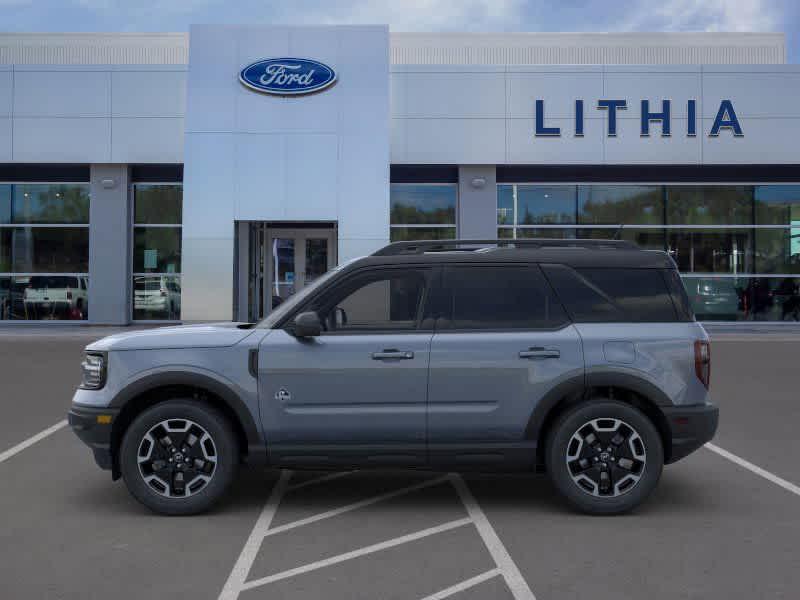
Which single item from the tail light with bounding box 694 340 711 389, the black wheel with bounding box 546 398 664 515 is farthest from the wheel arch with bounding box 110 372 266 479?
the tail light with bounding box 694 340 711 389

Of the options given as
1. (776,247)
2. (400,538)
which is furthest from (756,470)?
(776,247)

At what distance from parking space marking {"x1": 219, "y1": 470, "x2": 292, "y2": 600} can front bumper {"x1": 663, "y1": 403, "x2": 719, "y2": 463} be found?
2.67 metres

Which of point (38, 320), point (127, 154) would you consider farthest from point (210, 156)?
point (38, 320)

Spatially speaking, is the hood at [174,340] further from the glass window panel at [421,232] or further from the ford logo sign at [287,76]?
the glass window panel at [421,232]

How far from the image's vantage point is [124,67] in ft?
80.1

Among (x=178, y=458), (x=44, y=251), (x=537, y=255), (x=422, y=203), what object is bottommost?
(x=178, y=458)

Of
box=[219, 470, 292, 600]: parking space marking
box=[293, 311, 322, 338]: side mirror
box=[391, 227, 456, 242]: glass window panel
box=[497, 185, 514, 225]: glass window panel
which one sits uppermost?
box=[497, 185, 514, 225]: glass window panel

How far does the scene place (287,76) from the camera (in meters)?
24.2

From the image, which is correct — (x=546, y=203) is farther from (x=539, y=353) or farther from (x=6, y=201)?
(x=539, y=353)

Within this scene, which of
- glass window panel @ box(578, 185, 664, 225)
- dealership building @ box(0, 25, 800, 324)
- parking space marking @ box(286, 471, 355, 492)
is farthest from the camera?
glass window panel @ box(578, 185, 664, 225)

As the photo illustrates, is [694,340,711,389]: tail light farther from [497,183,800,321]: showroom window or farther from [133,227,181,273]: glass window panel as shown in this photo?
[133,227,181,273]: glass window panel

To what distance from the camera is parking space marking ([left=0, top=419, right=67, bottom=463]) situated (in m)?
8.05

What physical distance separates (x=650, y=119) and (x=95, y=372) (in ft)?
70.0

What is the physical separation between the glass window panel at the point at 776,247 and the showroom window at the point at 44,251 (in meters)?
19.4
